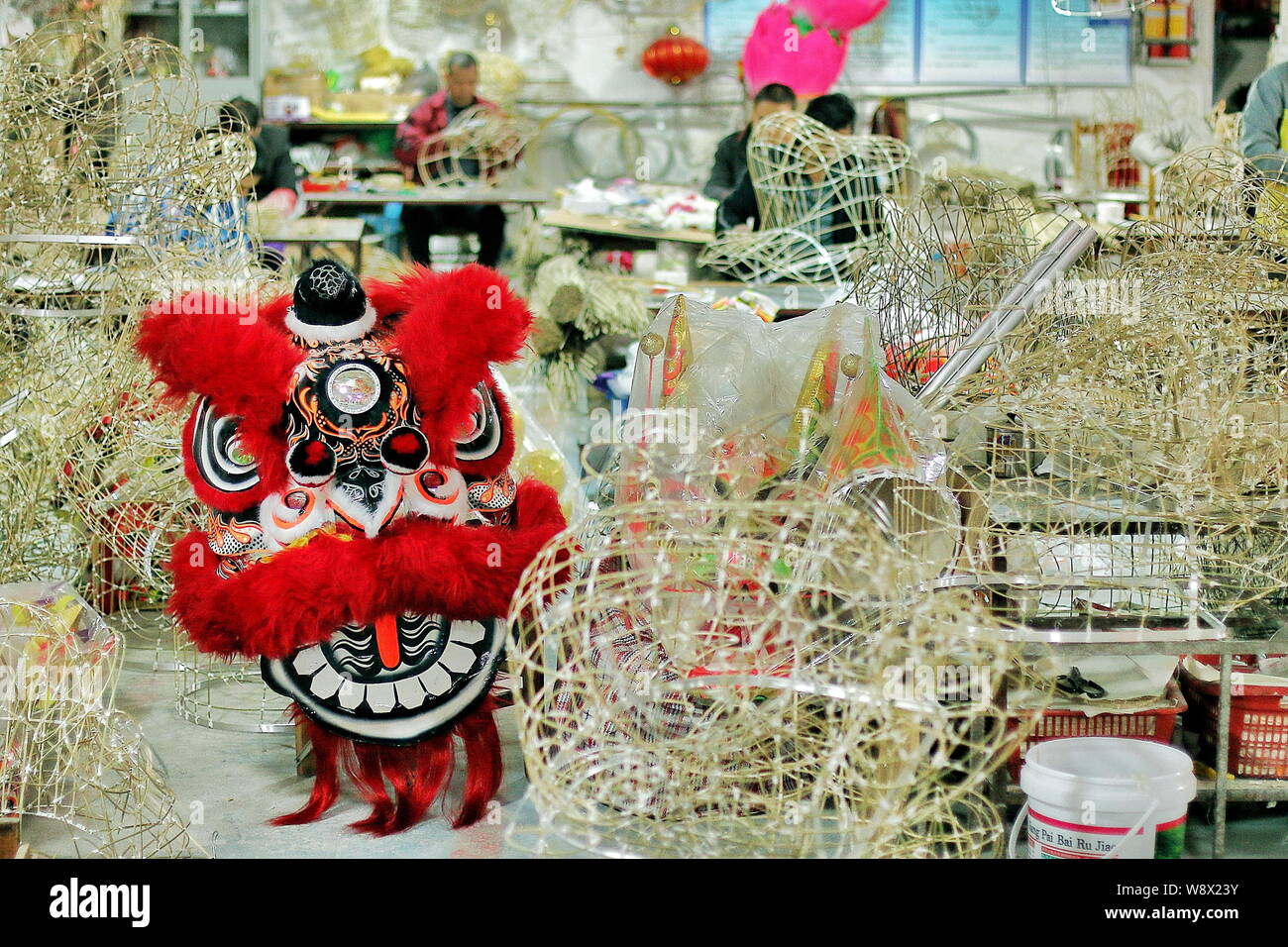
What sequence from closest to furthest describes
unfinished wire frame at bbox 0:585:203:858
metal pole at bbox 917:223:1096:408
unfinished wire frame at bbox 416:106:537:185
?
unfinished wire frame at bbox 0:585:203:858 → metal pole at bbox 917:223:1096:408 → unfinished wire frame at bbox 416:106:537:185

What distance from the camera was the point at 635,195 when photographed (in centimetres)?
662

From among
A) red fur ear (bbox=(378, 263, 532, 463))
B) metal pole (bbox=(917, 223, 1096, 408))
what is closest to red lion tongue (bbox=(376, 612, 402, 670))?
red fur ear (bbox=(378, 263, 532, 463))

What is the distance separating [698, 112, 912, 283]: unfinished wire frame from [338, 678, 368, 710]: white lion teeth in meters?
2.59

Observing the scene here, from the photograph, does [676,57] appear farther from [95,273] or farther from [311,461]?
[311,461]

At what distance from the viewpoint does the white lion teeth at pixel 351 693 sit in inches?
105

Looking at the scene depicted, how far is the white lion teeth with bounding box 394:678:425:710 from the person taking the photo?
2.67 m

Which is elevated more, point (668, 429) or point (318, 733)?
point (668, 429)

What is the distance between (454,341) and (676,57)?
613 centimetres

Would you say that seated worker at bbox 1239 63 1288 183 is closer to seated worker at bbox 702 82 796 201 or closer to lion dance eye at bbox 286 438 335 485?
seated worker at bbox 702 82 796 201

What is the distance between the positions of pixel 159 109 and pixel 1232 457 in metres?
2.62

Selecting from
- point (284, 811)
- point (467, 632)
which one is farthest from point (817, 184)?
→ point (284, 811)
